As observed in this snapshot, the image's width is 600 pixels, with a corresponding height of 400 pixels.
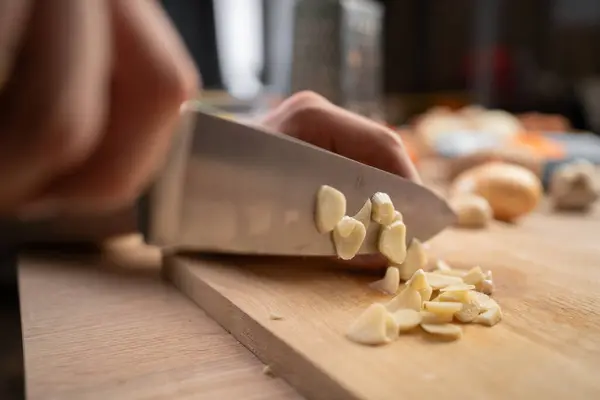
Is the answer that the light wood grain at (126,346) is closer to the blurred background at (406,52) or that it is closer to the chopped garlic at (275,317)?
the chopped garlic at (275,317)

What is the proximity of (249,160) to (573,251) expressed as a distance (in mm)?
397

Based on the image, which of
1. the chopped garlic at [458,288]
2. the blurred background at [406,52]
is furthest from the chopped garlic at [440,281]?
the blurred background at [406,52]

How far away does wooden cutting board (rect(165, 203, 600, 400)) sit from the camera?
1.31ft

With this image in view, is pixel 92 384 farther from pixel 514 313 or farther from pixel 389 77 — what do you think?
pixel 389 77

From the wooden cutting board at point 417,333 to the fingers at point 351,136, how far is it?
0.11m

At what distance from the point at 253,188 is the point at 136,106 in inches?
8.7

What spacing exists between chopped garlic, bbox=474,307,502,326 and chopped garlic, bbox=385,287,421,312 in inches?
1.8

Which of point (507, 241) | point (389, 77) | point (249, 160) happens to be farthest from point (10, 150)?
point (389, 77)

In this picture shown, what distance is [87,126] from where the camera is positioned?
1.08 ft

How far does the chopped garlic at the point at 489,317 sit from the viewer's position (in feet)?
1.61

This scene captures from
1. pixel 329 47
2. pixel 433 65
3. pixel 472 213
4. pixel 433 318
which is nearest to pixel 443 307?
pixel 433 318

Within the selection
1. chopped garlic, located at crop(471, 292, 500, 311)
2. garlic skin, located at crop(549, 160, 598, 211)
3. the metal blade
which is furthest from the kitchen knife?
garlic skin, located at crop(549, 160, 598, 211)

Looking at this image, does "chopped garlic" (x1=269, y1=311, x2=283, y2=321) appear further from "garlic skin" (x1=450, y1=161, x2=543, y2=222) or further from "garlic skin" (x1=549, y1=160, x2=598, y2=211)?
"garlic skin" (x1=549, y1=160, x2=598, y2=211)

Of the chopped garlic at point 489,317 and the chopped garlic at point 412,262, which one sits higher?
the chopped garlic at point 412,262
